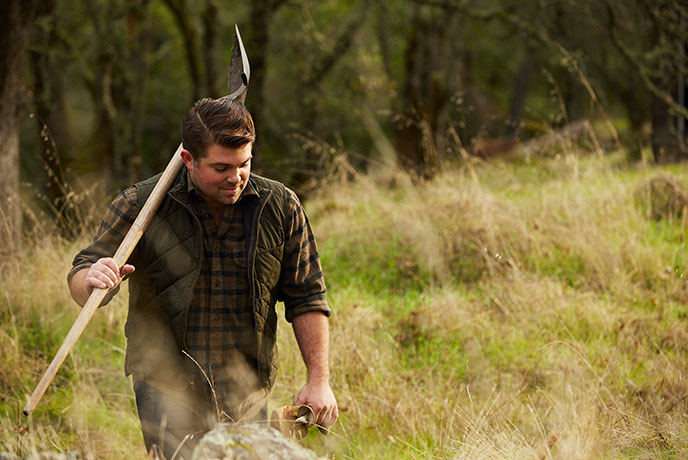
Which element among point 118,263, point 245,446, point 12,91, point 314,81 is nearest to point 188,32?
point 314,81

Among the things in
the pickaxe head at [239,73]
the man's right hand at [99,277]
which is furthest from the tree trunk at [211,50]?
the man's right hand at [99,277]

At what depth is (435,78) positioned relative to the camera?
43.4 ft

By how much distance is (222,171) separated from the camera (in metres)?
2.84

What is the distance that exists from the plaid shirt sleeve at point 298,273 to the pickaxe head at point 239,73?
1.87 feet

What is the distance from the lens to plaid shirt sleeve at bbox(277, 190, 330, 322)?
10.3 feet

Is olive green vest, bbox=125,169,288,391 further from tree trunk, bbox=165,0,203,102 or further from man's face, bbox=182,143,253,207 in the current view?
tree trunk, bbox=165,0,203,102

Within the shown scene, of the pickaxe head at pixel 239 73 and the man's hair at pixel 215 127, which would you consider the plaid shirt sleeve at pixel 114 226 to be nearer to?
the man's hair at pixel 215 127

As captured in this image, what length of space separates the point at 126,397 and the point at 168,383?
5.33 ft

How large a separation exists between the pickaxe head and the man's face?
505 millimetres

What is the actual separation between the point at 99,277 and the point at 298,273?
91cm

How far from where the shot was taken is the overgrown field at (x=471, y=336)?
3.66m

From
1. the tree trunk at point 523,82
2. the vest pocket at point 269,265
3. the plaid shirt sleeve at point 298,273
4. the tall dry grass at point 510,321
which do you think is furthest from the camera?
the tree trunk at point 523,82

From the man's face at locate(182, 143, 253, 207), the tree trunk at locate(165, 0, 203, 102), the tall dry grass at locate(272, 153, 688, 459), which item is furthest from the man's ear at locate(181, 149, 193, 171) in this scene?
the tree trunk at locate(165, 0, 203, 102)

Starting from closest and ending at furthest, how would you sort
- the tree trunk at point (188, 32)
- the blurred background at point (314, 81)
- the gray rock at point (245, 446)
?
the gray rock at point (245, 446) → the blurred background at point (314, 81) → the tree trunk at point (188, 32)
